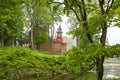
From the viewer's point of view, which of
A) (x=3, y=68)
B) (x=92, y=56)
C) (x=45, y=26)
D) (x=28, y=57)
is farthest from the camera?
(x=45, y=26)

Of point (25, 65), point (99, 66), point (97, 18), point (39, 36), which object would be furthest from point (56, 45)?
Answer: point (97, 18)

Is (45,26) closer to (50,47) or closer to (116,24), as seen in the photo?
(50,47)

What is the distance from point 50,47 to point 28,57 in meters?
27.2

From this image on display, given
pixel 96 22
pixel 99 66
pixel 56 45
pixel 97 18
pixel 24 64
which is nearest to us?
pixel 97 18

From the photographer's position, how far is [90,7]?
12.5m

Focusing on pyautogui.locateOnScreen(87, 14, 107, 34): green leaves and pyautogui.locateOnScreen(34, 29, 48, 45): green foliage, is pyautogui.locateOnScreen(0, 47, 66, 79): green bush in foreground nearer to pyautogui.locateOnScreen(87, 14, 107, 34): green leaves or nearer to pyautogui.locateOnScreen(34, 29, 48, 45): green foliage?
pyautogui.locateOnScreen(87, 14, 107, 34): green leaves

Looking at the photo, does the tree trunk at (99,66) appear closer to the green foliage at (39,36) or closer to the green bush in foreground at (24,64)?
the green bush in foreground at (24,64)

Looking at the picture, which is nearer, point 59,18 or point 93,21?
point 93,21

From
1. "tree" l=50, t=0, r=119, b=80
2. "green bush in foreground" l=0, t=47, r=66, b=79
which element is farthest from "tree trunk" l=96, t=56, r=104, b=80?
"green bush in foreground" l=0, t=47, r=66, b=79

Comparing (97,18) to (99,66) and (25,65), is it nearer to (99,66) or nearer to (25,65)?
(99,66)

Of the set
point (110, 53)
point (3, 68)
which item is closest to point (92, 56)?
point (110, 53)

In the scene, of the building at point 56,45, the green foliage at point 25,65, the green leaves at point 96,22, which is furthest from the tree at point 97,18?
the building at point 56,45

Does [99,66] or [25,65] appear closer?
[99,66]

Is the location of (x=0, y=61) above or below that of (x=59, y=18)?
below
